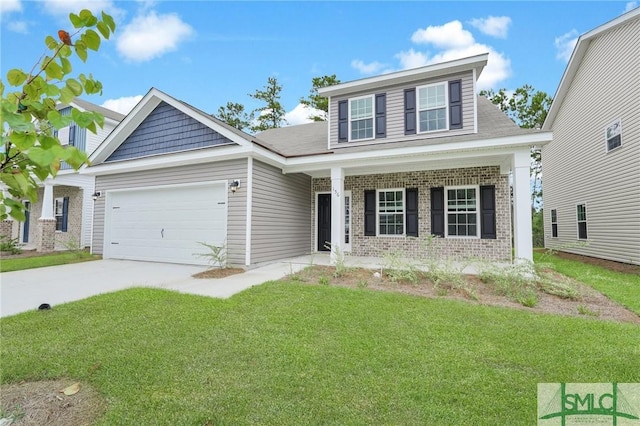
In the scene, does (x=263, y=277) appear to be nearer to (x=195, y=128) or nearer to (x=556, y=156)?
(x=195, y=128)

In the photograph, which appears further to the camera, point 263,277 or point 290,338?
point 263,277

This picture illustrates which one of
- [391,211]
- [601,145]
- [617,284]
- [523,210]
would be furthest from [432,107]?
[601,145]

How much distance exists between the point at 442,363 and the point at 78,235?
15.7 metres

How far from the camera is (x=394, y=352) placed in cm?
315

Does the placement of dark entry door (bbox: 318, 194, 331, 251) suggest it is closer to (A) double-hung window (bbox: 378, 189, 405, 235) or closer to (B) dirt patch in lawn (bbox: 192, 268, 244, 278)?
(A) double-hung window (bbox: 378, 189, 405, 235)

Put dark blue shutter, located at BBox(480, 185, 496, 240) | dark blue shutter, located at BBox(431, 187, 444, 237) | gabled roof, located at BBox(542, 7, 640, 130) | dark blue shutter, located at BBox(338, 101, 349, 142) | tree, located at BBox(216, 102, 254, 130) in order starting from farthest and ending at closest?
tree, located at BBox(216, 102, 254, 130) < dark blue shutter, located at BBox(338, 101, 349, 142) < dark blue shutter, located at BBox(431, 187, 444, 237) < gabled roof, located at BBox(542, 7, 640, 130) < dark blue shutter, located at BBox(480, 185, 496, 240)

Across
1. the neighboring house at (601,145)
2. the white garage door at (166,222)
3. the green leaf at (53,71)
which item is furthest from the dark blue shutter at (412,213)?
the green leaf at (53,71)

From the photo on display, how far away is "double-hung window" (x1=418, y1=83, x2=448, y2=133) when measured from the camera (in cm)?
872

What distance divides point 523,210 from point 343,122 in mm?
5613

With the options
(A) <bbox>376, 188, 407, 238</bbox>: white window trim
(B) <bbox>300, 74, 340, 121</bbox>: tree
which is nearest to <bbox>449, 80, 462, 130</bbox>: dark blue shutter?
(A) <bbox>376, 188, 407, 238</bbox>: white window trim

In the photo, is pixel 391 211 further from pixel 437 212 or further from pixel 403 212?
pixel 437 212

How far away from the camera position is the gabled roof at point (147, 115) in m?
7.84

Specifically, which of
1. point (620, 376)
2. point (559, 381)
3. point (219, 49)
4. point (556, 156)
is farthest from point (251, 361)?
point (556, 156)

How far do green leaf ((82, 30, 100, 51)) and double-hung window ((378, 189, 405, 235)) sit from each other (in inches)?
360
